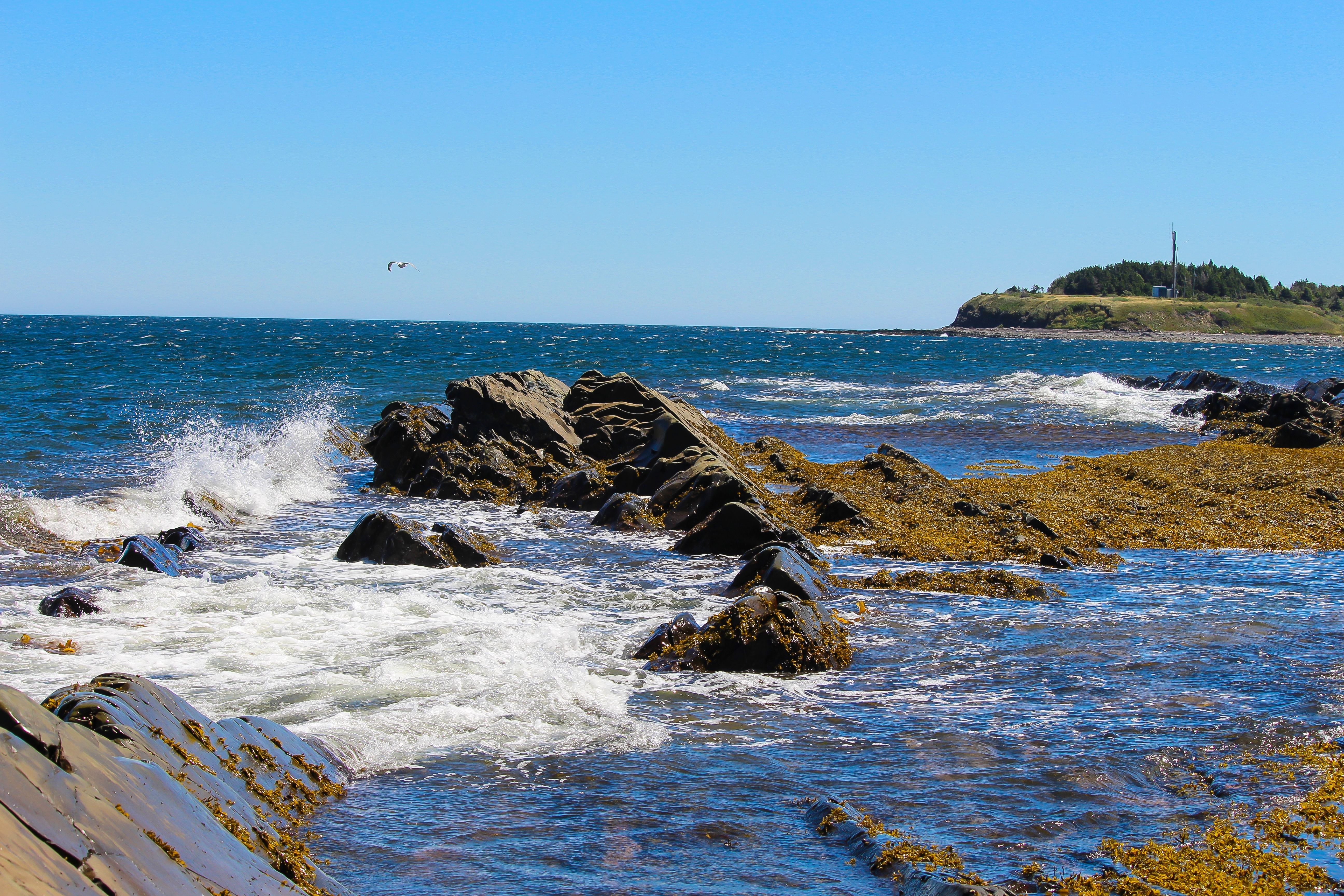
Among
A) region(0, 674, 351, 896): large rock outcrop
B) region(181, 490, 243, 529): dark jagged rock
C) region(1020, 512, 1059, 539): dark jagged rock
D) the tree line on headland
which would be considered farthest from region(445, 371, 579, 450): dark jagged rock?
the tree line on headland

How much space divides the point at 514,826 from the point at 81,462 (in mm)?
18038

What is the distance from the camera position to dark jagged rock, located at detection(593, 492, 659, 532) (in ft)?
45.8

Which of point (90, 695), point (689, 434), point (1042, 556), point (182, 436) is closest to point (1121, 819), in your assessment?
point (90, 695)

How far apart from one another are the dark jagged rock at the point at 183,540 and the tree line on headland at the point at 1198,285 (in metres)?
136

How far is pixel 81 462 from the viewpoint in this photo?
1914 cm

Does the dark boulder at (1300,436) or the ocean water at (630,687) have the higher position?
the dark boulder at (1300,436)

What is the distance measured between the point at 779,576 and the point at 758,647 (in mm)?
1561

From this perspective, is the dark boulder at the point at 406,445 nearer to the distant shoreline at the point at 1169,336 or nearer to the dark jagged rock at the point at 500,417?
the dark jagged rock at the point at 500,417

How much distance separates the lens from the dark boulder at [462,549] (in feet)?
38.0

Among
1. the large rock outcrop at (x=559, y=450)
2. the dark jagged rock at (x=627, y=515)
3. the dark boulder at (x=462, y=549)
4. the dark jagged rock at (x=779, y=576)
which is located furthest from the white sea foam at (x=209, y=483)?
the dark jagged rock at (x=779, y=576)

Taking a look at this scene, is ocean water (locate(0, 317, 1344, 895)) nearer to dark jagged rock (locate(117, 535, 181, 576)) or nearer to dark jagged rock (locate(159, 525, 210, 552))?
dark jagged rock (locate(117, 535, 181, 576))

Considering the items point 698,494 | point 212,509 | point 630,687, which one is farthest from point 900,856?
point 212,509

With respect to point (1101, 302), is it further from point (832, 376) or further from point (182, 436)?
point (182, 436)

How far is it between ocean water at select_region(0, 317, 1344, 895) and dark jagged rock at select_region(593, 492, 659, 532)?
1.42ft
